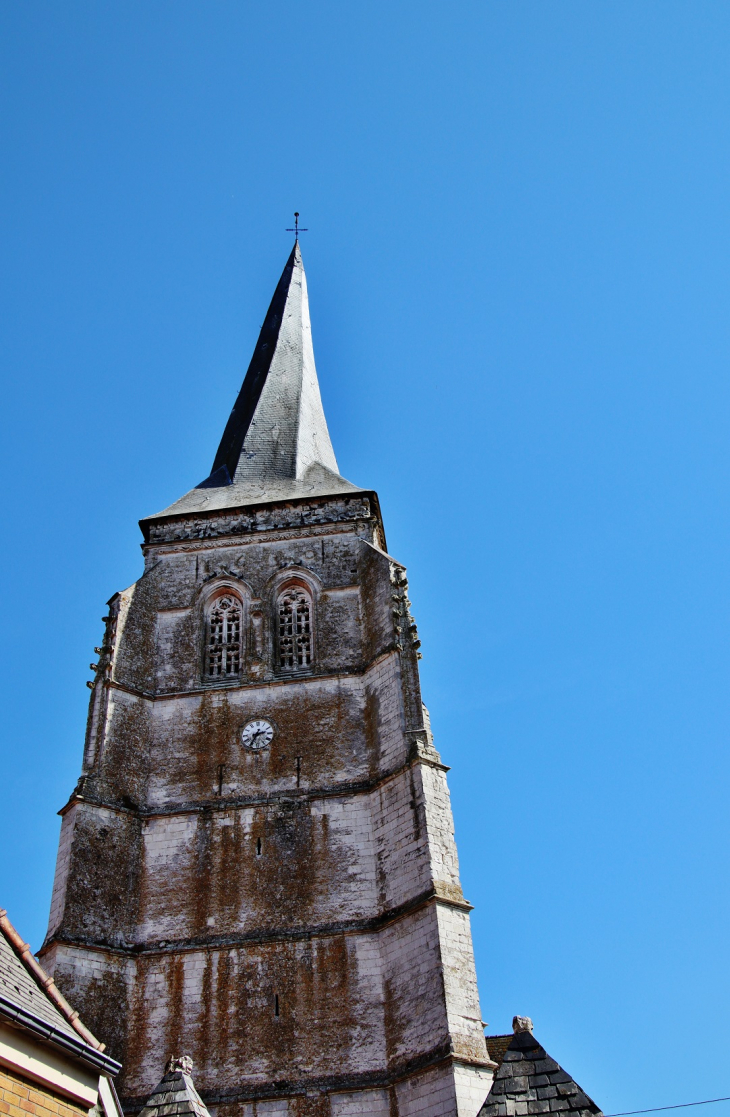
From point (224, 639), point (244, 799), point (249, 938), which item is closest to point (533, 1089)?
point (249, 938)

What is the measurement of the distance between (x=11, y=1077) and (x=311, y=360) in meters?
22.2

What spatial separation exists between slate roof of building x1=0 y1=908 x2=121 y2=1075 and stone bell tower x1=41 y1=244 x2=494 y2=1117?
6612 mm

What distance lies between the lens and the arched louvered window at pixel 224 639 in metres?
19.8

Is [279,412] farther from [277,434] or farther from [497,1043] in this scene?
[497,1043]

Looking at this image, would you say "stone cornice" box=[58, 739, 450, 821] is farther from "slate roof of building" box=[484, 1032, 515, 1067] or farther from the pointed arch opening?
"slate roof of building" box=[484, 1032, 515, 1067]

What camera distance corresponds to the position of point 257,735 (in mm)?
18469

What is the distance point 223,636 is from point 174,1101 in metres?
12.7

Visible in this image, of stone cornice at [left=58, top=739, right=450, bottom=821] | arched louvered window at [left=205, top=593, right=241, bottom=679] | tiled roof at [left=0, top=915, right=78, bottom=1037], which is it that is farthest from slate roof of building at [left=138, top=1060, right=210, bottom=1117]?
arched louvered window at [left=205, top=593, right=241, bottom=679]

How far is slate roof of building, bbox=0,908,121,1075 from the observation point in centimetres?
734

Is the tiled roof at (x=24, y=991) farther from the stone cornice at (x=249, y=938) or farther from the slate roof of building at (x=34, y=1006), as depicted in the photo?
the stone cornice at (x=249, y=938)

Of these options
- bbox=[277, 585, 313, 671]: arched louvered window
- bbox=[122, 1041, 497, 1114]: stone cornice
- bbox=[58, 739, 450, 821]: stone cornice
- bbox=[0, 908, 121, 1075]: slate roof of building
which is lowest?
bbox=[0, 908, 121, 1075]: slate roof of building

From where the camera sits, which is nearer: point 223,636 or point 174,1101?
point 174,1101

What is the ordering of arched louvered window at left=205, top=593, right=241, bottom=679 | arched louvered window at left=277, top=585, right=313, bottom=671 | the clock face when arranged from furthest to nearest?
arched louvered window at left=205, top=593, right=241, bottom=679 → arched louvered window at left=277, top=585, right=313, bottom=671 → the clock face

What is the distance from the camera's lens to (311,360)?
27812mm
